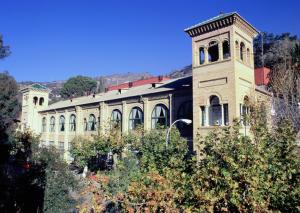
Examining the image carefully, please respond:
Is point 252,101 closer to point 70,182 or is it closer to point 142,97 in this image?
point 142,97

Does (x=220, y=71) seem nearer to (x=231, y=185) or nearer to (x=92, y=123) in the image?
(x=231, y=185)

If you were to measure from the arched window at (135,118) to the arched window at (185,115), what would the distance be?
564cm

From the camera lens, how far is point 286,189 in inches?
296

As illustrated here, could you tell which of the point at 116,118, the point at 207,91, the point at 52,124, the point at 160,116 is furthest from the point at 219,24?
the point at 52,124

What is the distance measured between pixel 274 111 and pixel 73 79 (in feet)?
252

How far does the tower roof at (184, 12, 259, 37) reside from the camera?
2286 cm

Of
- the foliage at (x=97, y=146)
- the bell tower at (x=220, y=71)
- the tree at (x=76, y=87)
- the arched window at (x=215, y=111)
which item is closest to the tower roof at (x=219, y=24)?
the bell tower at (x=220, y=71)

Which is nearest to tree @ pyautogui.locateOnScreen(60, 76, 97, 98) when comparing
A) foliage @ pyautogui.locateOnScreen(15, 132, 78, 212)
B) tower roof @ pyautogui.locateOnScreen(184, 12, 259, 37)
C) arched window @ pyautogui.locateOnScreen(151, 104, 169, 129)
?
arched window @ pyautogui.locateOnScreen(151, 104, 169, 129)

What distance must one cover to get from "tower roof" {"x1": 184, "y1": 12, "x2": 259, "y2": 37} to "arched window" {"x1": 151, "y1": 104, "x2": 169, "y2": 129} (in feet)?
24.7

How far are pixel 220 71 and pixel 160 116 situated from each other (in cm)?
824

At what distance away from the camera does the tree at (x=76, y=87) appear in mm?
93062

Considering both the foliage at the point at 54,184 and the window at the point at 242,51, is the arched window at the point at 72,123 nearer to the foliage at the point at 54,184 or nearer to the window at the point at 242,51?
the foliage at the point at 54,184

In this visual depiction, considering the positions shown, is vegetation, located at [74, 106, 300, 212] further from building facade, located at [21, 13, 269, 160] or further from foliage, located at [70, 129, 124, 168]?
foliage, located at [70, 129, 124, 168]

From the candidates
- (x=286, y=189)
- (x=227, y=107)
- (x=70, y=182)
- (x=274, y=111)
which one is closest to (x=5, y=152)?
(x=70, y=182)
